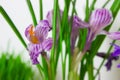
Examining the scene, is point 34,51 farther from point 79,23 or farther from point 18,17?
point 18,17

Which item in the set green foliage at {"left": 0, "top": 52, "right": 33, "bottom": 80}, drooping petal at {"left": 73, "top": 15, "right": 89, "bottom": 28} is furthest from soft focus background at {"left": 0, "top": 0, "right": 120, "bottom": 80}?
drooping petal at {"left": 73, "top": 15, "right": 89, "bottom": 28}

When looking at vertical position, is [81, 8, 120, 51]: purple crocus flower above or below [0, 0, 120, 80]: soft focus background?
below

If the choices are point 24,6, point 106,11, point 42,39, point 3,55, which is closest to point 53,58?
point 42,39

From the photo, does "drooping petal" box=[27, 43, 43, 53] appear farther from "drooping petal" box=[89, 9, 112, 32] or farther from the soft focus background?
the soft focus background

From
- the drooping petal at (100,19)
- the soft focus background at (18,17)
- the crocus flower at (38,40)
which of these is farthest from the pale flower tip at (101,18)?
the soft focus background at (18,17)

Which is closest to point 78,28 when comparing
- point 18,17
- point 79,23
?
point 79,23

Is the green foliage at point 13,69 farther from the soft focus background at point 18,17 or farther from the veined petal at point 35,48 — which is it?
the veined petal at point 35,48

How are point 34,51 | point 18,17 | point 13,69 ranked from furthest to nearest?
1. point 18,17
2. point 13,69
3. point 34,51

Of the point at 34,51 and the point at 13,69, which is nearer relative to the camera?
the point at 34,51
